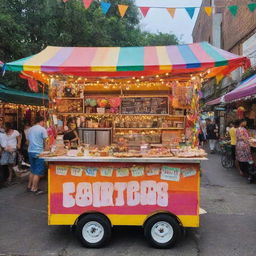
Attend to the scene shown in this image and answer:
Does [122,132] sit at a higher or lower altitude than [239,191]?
higher

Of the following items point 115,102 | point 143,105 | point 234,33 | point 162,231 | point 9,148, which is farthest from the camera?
point 234,33

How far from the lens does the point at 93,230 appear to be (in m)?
4.70

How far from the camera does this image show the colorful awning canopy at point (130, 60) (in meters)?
5.15

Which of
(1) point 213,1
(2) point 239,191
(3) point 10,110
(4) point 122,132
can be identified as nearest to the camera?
(2) point 239,191

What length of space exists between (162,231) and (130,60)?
115 inches

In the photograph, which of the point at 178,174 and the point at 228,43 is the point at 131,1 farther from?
the point at 178,174

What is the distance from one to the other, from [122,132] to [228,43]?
1455 centimetres

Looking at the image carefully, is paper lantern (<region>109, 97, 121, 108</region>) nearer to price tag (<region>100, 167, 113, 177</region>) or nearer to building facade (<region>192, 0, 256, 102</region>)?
price tag (<region>100, 167, 113, 177</region>)

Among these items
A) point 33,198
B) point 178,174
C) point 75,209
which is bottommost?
point 33,198

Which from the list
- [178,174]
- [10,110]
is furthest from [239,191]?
[10,110]

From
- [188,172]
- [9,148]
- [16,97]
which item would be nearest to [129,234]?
[188,172]

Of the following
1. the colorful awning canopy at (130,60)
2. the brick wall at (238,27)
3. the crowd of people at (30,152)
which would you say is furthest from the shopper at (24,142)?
the brick wall at (238,27)

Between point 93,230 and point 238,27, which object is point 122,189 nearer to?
point 93,230

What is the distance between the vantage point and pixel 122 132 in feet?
30.3
